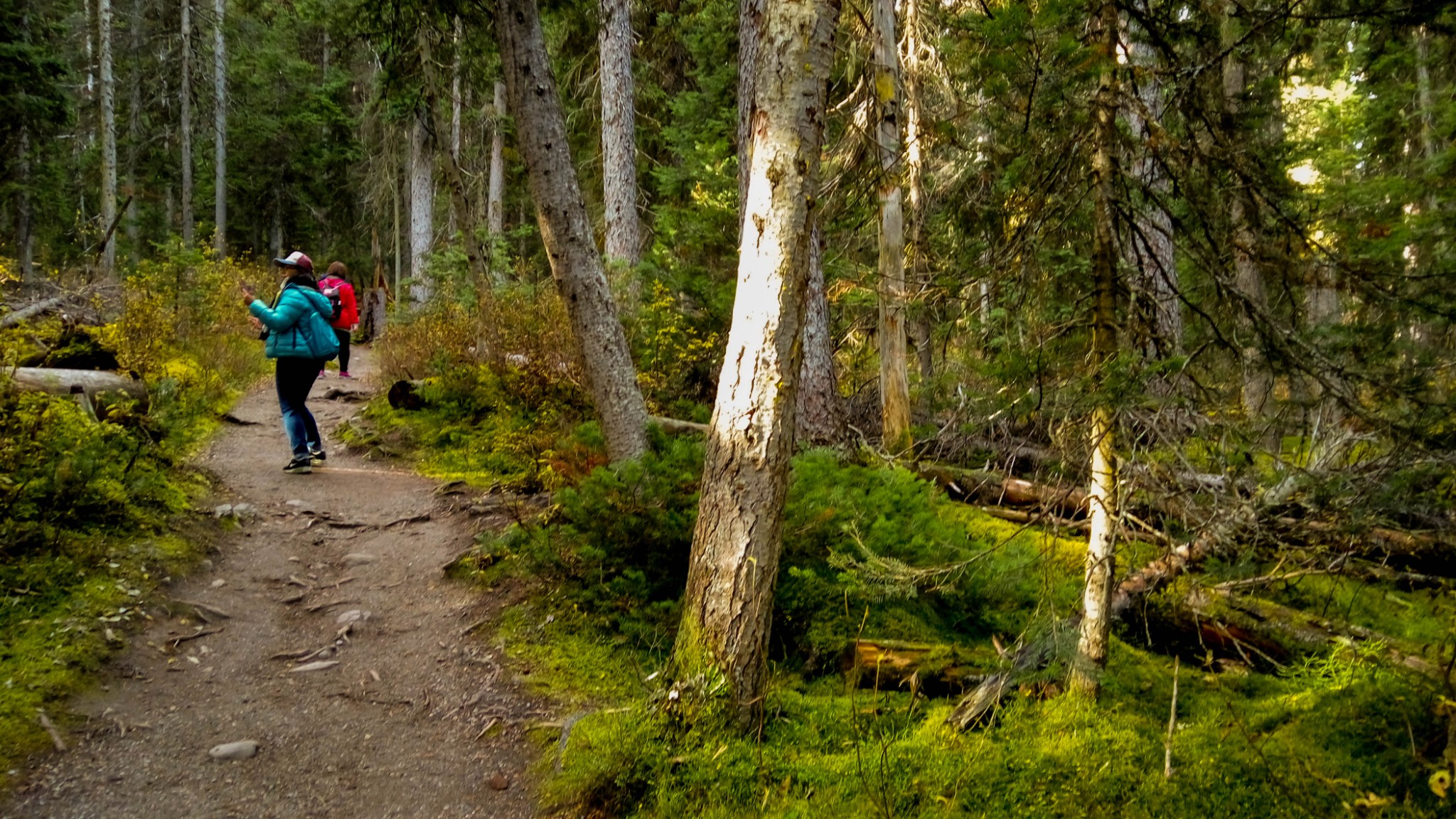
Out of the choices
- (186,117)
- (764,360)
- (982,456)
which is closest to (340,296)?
(982,456)

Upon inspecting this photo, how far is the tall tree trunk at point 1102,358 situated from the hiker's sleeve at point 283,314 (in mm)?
7341

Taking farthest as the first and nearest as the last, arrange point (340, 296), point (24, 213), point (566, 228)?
point (24, 213) < point (340, 296) < point (566, 228)

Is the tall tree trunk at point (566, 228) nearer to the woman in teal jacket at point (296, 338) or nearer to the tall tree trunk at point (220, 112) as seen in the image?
the woman in teal jacket at point (296, 338)

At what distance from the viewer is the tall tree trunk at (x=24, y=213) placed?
19892mm

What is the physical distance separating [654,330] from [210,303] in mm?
8625

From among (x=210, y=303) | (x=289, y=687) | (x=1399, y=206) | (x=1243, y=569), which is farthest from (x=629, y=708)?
(x=210, y=303)

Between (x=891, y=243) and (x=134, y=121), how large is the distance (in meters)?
28.0

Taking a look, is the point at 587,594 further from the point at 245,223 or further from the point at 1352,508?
the point at 245,223

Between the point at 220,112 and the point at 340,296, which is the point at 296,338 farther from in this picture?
the point at 220,112

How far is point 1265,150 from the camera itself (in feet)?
16.1

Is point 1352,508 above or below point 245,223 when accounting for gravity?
below

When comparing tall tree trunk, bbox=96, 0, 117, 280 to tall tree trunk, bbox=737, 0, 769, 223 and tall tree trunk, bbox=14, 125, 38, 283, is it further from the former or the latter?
tall tree trunk, bbox=737, 0, 769, 223

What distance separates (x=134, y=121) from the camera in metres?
25.6

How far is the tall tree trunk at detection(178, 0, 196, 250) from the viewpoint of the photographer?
22141 mm
